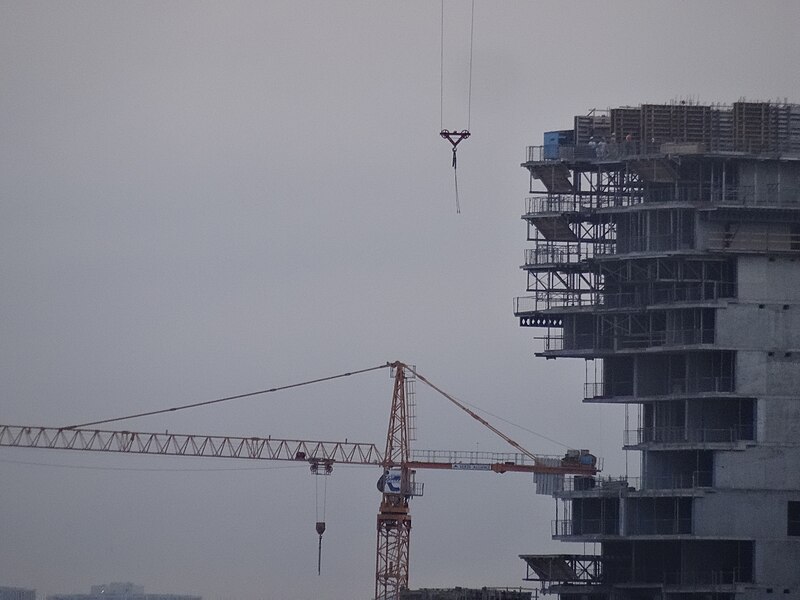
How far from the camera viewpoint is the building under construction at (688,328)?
544ft

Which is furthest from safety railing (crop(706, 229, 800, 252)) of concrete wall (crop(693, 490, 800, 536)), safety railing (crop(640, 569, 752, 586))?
safety railing (crop(640, 569, 752, 586))

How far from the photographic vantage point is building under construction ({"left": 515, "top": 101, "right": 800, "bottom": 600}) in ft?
544

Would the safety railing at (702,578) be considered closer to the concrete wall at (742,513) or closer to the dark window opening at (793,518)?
the concrete wall at (742,513)

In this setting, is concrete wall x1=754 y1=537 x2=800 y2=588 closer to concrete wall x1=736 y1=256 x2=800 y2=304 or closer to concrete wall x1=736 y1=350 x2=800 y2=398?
concrete wall x1=736 y1=350 x2=800 y2=398

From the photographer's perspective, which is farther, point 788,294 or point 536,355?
point 536,355

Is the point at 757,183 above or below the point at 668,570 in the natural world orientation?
above

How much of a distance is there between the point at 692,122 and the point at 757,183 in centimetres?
800

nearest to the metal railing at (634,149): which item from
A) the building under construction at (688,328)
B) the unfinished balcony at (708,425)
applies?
the building under construction at (688,328)

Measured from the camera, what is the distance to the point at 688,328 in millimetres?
171000

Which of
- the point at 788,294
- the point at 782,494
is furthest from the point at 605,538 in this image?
the point at 788,294

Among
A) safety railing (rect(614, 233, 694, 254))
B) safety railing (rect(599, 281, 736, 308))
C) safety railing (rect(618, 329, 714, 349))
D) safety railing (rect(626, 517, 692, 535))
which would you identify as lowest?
safety railing (rect(626, 517, 692, 535))

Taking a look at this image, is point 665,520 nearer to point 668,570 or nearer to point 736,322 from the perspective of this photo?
point 668,570

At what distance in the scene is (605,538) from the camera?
560 feet

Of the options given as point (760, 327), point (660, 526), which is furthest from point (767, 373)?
point (660, 526)
